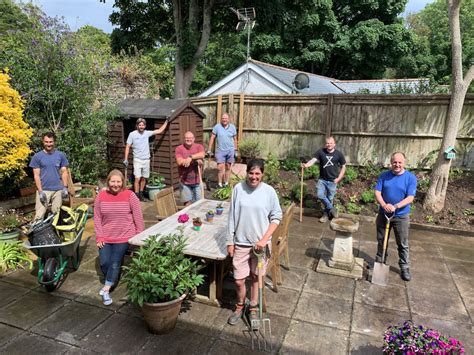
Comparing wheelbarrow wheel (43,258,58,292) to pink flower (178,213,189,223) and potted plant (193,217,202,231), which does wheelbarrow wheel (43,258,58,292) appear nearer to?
pink flower (178,213,189,223)

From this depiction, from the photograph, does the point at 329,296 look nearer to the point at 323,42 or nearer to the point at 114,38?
the point at 114,38

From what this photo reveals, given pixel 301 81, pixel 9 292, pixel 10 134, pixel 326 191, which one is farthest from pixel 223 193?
pixel 301 81

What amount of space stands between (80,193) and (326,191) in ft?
16.9

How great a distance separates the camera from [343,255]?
4.79m

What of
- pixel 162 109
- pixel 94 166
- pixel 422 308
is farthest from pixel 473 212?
pixel 94 166

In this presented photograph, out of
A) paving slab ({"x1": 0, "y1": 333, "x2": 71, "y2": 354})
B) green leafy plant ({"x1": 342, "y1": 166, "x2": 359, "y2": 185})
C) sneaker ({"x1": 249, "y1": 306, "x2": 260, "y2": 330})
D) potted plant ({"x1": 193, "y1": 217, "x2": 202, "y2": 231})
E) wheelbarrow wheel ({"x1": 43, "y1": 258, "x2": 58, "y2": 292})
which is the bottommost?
paving slab ({"x1": 0, "y1": 333, "x2": 71, "y2": 354})

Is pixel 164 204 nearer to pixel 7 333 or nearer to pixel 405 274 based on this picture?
pixel 7 333

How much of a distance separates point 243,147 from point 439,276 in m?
6.23

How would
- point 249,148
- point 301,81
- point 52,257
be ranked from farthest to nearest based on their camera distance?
point 301,81
point 249,148
point 52,257

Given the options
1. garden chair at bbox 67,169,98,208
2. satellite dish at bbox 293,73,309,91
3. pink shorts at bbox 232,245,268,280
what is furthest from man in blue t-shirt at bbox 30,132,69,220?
satellite dish at bbox 293,73,309,91

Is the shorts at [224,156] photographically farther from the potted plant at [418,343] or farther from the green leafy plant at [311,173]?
the potted plant at [418,343]

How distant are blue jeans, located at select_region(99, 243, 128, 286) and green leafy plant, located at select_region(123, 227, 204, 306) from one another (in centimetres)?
75

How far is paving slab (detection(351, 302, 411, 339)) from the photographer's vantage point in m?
3.50

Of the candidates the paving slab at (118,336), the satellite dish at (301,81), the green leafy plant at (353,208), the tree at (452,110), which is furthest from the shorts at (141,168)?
the satellite dish at (301,81)
